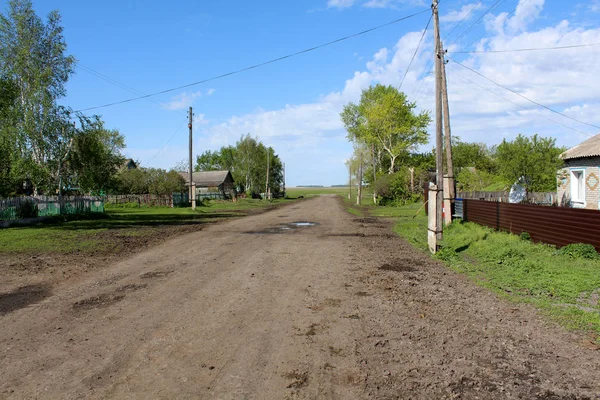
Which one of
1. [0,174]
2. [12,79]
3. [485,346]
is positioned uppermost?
[12,79]

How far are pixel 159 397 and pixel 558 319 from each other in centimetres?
521

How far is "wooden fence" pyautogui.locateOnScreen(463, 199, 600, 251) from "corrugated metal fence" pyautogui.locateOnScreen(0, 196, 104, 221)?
2258 centimetres

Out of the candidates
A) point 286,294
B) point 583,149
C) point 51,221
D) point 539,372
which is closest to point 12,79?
point 51,221

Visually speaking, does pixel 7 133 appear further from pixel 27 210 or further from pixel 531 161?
pixel 531 161

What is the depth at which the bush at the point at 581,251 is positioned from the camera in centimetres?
997

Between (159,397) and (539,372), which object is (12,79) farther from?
(539,372)

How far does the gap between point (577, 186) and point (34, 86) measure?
30956mm

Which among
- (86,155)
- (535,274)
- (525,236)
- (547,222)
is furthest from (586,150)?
(86,155)

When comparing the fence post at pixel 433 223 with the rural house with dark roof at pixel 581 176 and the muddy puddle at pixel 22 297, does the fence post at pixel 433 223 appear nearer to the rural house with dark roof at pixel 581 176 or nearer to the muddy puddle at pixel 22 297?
the muddy puddle at pixel 22 297

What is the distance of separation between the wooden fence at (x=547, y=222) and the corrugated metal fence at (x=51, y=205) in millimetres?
22577

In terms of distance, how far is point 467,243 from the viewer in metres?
13.8

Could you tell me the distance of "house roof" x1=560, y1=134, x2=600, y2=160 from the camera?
21.4 metres

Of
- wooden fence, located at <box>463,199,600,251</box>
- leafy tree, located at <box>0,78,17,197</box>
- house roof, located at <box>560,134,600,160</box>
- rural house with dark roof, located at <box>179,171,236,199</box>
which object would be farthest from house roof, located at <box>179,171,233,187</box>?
wooden fence, located at <box>463,199,600,251</box>

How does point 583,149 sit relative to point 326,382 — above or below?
above
